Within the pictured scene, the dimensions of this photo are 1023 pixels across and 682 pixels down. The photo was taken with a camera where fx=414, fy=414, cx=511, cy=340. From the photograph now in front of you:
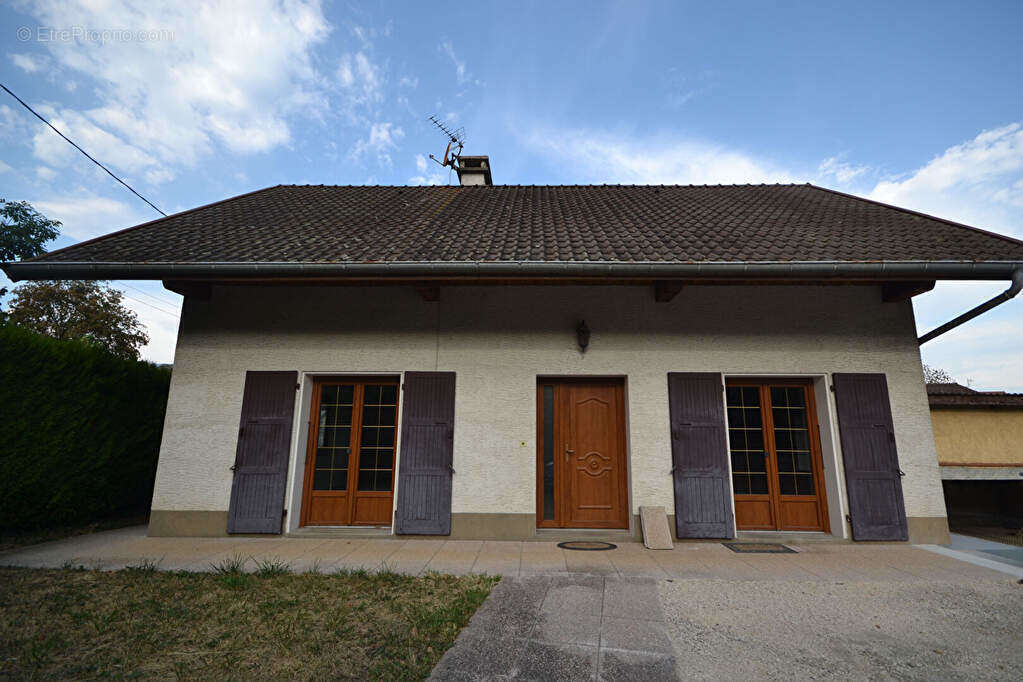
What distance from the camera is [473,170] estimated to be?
899 cm

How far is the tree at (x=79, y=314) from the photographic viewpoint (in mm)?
14250

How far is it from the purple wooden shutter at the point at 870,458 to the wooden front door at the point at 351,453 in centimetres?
511

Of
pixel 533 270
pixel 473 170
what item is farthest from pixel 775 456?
pixel 473 170

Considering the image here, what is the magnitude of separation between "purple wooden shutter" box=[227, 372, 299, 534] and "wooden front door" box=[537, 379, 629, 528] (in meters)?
2.88

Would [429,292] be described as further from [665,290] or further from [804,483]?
[804,483]

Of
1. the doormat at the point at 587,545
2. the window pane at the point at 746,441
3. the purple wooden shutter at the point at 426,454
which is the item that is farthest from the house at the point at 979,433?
the purple wooden shutter at the point at 426,454

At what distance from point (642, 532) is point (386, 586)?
270 cm

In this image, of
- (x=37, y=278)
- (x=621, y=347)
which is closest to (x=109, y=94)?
(x=37, y=278)

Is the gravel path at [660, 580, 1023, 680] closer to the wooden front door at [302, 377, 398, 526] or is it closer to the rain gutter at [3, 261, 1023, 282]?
the rain gutter at [3, 261, 1023, 282]

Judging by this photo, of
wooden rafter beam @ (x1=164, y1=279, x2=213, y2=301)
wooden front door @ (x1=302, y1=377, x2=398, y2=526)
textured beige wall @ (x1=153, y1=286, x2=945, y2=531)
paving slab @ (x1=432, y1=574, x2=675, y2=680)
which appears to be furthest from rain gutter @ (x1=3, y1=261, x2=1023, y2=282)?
paving slab @ (x1=432, y1=574, x2=675, y2=680)

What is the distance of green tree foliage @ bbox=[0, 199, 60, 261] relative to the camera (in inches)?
469

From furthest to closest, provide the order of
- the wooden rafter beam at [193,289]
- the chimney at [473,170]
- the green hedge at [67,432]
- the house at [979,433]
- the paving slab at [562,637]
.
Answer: the chimney at [473,170], the house at [979,433], the wooden rafter beam at [193,289], the green hedge at [67,432], the paving slab at [562,637]

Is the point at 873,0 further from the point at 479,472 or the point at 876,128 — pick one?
the point at 479,472

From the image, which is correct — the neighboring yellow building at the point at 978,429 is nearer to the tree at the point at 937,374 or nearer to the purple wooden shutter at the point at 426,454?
the purple wooden shutter at the point at 426,454
